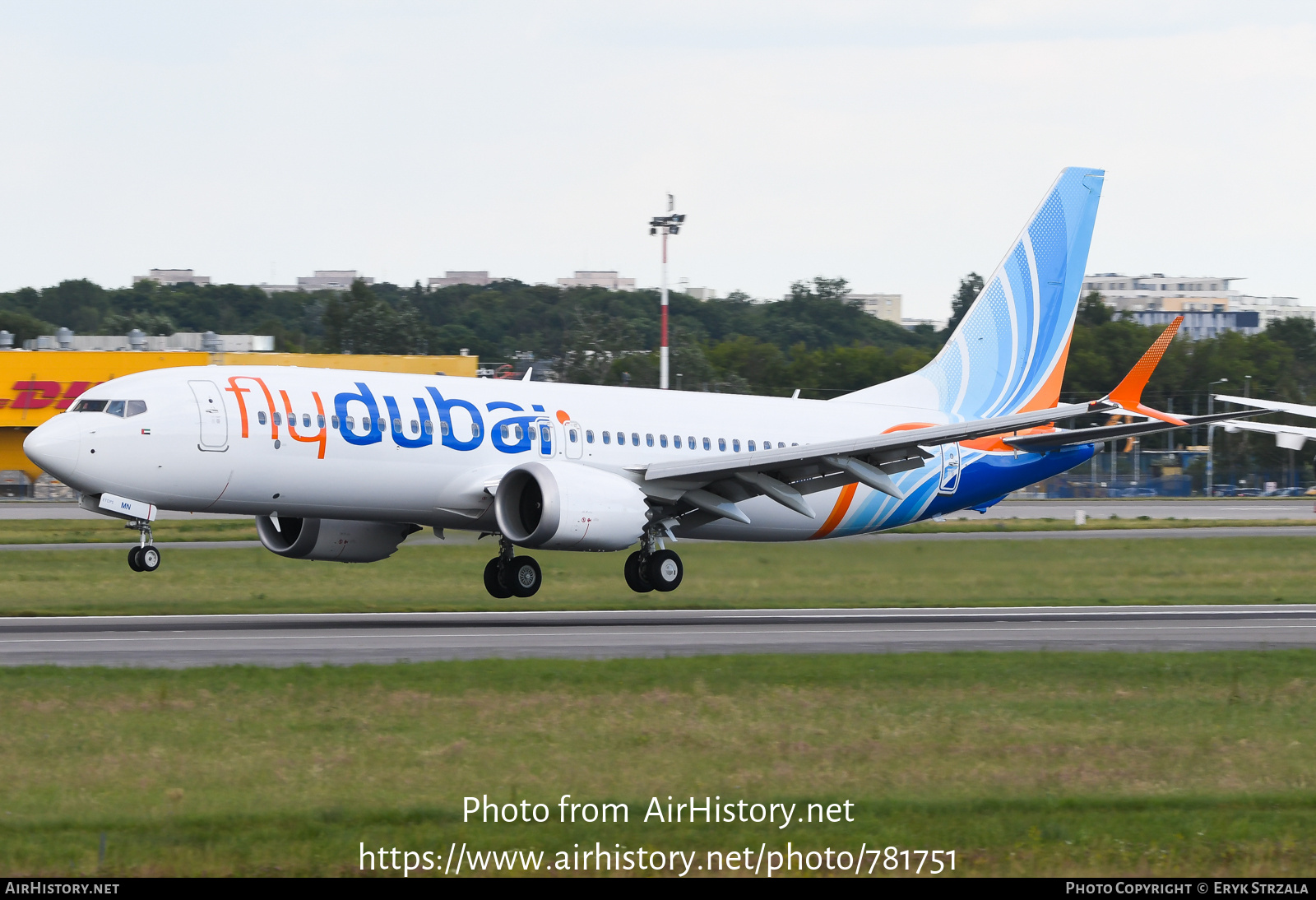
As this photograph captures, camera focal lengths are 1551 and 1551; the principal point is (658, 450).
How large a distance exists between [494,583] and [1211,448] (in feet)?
314

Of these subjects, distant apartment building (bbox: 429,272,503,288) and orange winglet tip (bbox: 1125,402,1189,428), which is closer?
orange winglet tip (bbox: 1125,402,1189,428)

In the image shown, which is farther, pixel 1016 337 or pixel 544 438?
pixel 1016 337

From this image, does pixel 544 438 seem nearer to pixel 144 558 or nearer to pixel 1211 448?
pixel 144 558

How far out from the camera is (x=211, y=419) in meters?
25.5

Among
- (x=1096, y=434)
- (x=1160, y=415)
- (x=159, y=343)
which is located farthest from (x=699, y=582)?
(x=159, y=343)

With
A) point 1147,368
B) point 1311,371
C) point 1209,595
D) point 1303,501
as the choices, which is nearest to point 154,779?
point 1147,368

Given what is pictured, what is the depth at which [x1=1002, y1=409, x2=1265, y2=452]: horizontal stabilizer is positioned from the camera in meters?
27.8

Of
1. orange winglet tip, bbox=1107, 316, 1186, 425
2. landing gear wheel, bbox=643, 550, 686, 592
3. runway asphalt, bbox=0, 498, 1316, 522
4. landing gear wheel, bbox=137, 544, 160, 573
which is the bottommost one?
runway asphalt, bbox=0, 498, 1316, 522

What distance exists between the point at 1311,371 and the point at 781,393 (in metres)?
60.4

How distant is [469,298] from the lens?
15838 centimetres

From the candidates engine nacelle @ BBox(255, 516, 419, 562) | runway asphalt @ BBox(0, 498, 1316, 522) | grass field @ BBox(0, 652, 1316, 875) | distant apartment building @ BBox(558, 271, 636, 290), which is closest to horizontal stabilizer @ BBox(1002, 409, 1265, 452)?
grass field @ BBox(0, 652, 1316, 875)

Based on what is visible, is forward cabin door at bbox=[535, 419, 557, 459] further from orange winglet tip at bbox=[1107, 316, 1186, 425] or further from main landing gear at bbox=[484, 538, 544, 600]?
orange winglet tip at bbox=[1107, 316, 1186, 425]

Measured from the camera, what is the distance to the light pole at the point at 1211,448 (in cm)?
10438

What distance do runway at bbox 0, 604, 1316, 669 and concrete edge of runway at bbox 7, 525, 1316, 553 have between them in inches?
277
